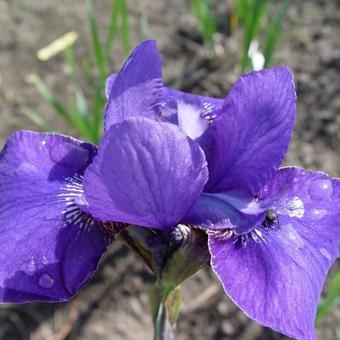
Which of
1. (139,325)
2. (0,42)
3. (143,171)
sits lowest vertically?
(139,325)

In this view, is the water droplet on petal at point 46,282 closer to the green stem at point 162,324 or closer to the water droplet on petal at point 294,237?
the green stem at point 162,324

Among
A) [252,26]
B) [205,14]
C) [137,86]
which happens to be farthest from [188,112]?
[205,14]

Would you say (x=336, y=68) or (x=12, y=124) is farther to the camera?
(x=336, y=68)

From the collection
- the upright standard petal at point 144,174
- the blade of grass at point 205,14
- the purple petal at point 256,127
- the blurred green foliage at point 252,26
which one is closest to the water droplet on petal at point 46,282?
the upright standard petal at point 144,174

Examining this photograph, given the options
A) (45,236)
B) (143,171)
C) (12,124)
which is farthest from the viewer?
(12,124)

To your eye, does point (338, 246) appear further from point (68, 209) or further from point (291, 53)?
point (291, 53)

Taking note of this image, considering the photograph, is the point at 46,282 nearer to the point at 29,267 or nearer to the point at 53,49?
the point at 29,267

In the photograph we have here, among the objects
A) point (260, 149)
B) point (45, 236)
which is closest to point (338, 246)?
point (260, 149)
